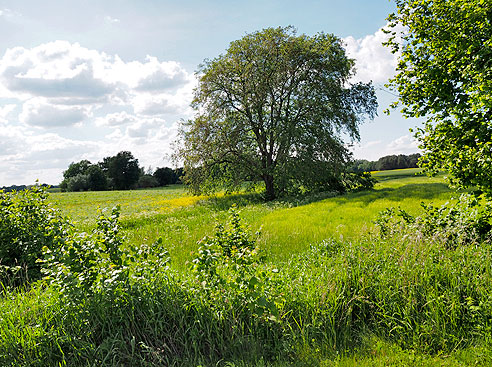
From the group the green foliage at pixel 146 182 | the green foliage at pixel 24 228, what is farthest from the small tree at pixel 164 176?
the green foliage at pixel 24 228

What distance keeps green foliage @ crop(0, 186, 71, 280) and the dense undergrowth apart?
3.22m

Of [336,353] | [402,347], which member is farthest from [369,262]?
[336,353]

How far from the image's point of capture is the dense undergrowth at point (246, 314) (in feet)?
12.9

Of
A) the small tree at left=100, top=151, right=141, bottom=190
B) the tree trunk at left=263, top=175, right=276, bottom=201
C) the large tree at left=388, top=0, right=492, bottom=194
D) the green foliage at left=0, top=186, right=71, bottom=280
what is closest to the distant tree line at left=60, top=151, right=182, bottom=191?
the small tree at left=100, top=151, right=141, bottom=190

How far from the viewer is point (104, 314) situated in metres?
4.21

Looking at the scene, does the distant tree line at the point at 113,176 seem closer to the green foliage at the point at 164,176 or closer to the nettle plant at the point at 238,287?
the green foliage at the point at 164,176

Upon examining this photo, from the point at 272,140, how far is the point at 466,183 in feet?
63.8

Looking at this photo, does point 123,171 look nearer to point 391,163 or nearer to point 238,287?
point 391,163

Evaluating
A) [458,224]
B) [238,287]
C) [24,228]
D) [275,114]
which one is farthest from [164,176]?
[238,287]

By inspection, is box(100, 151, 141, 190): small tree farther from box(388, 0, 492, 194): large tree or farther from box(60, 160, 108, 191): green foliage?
box(388, 0, 492, 194): large tree

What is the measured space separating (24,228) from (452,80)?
11.2 metres

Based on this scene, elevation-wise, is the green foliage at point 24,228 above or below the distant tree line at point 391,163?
below

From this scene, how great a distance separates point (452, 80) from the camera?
651cm

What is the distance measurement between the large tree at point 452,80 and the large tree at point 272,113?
16.2 m
